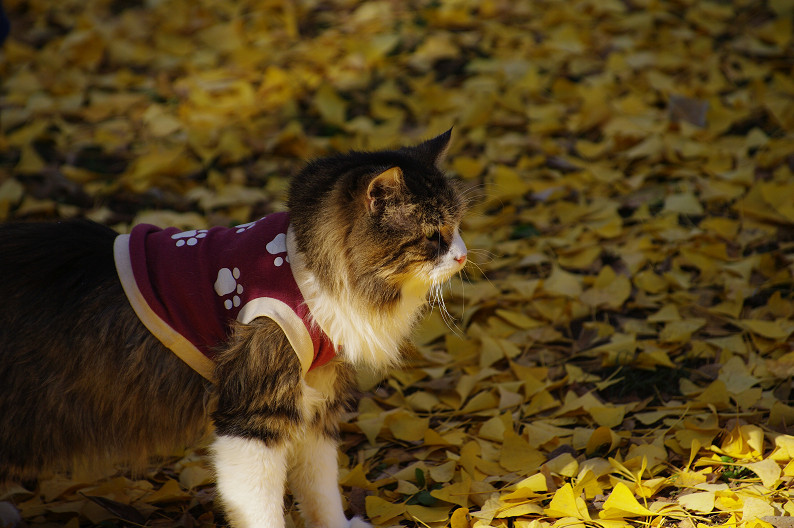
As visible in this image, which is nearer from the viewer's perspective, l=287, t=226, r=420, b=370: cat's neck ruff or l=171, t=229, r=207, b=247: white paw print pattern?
l=287, t=226, r=420, b=370: cat's neck ruff

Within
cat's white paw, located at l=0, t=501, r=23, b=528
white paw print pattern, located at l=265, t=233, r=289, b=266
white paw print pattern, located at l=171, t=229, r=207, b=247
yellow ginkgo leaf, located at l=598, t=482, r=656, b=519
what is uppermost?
white paw print pattern, located at l=171, t=229, r=207, b=247

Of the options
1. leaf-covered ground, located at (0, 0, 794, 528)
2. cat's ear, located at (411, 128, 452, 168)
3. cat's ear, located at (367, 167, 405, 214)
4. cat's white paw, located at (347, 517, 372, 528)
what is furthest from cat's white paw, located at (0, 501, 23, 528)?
cat's ear, located at (411, 128, 452, 168)

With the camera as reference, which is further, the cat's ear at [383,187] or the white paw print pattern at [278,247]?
the white paw print pattern at [278,247]

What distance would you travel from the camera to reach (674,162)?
3883 mm

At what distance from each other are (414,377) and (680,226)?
56.2 inches

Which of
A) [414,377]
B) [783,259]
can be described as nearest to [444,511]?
[414,377]

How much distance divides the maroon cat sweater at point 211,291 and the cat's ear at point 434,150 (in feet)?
1.56

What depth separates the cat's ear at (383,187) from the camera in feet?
6.75

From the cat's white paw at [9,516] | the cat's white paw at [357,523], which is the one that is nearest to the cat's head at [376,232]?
the cat's white paw at [357,523]

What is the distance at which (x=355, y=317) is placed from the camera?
86.0 inches

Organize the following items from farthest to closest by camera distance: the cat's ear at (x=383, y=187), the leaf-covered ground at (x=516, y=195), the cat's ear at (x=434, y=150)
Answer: the leaf-covered ground at (x=516, y=195)
the cat's ear at (x=434, y=150)
the cat's ear at (x=383, y=187)

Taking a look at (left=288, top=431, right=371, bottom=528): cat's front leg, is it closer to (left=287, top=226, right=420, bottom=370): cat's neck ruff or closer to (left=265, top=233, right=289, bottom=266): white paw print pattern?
(left=287, top=226, right=420, bottom=370): cat's neck ruff

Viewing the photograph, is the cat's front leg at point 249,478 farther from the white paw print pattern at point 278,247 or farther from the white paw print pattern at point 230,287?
the white paw print pattern at point 278,247

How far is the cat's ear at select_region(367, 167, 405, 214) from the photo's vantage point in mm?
2057
